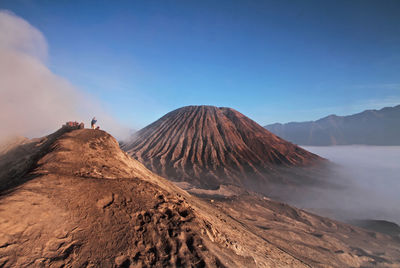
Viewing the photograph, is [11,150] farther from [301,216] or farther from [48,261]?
[301,216]

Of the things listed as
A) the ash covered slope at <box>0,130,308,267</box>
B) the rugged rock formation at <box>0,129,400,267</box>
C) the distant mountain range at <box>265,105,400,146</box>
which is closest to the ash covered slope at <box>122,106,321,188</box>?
the rugged rock formation at <box>0,129,400,267</box>

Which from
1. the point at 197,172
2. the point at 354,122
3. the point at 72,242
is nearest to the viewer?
the point at 72,242

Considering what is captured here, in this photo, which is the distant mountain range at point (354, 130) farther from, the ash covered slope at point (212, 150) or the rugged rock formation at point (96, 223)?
the rugged rock formation at point (96, 223)

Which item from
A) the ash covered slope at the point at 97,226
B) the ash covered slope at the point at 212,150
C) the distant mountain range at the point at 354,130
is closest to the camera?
the ash covered slope at the point at 97,226

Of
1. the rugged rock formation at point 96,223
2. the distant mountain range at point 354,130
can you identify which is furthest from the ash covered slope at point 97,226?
the distant mountain range at point 354,130

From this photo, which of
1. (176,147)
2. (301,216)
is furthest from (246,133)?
(301,216)

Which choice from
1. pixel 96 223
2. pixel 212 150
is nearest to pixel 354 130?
pixel 212 150
